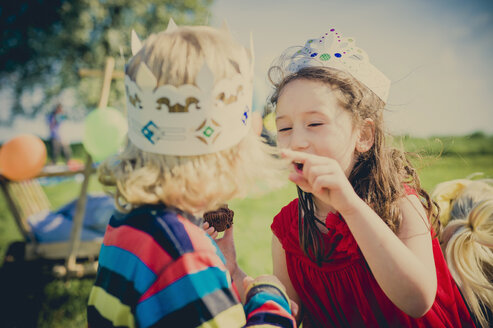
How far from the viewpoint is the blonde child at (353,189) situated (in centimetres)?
127

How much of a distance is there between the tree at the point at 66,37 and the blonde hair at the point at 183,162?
505 inches

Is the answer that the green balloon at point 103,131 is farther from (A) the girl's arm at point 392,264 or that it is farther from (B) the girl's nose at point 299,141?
(A) the girl's arm at point 392,264

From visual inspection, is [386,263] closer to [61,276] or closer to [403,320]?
[403,320]

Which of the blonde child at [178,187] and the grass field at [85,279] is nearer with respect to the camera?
the blonde child at [178,187]

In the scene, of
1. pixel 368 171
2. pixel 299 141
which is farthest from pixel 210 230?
pixel 368 171

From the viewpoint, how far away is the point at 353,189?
4.14 ft

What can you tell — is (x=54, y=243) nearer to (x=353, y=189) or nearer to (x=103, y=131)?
(x=103, y=131)

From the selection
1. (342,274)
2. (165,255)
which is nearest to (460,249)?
(342,274)

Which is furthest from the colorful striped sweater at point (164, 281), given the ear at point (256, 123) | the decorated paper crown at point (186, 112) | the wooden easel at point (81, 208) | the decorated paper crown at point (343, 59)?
the wooden easel at point (81, 208)

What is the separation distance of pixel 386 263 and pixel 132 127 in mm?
1045

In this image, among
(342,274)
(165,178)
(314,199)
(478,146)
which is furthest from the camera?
(478,146)

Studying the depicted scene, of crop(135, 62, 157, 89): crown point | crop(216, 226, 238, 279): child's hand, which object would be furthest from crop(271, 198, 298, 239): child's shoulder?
crop(135, 62, 157, 89): crown point

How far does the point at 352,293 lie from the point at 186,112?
1.09 meters

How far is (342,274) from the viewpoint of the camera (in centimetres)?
139
